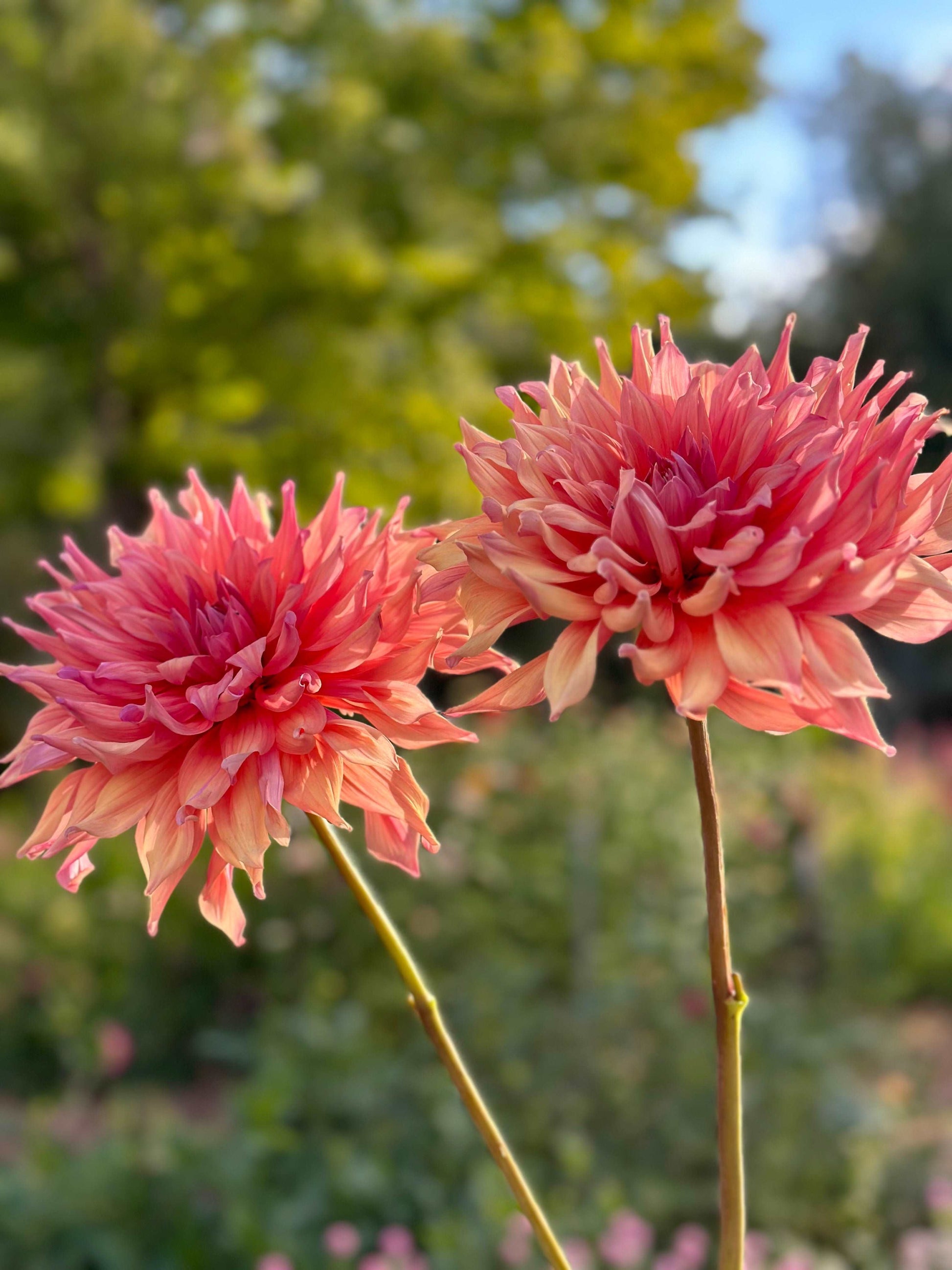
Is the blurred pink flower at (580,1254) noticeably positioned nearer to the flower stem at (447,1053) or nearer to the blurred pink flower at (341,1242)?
the blurred pink flower at (341,1242)

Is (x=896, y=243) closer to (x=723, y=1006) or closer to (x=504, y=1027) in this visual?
(x=504, y=1027)

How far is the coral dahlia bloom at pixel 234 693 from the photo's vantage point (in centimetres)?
66

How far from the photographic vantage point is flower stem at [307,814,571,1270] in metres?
0.64

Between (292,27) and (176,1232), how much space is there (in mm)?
6933

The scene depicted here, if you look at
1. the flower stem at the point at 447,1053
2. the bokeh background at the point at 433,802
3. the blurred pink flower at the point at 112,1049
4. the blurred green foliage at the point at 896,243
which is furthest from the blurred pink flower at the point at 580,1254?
the blurred green foliage at the point at 896,243

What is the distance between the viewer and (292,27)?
283 inches

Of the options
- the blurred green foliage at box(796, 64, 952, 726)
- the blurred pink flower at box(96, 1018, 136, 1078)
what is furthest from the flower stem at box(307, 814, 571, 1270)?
the blurred green foliage at box(796, 64, 952, 726)

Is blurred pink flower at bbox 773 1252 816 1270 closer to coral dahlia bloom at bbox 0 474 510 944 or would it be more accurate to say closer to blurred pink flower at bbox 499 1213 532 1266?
blurred pink flower at bbox 499 1213 532 1266

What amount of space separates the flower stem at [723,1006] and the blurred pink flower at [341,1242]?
195 cm

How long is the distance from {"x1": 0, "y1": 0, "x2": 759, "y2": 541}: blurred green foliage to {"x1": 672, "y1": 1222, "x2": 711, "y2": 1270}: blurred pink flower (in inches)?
199

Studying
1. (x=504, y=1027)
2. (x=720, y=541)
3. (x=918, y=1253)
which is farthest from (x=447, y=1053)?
(x=504, y=1027)

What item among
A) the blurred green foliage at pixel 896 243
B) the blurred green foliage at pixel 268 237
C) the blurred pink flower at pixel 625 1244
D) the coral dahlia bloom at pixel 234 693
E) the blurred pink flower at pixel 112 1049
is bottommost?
the blurred pink flower at pixel 625 1244

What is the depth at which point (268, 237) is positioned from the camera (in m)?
6.77

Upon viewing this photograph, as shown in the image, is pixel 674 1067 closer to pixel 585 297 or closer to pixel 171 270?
pixel 171 270
